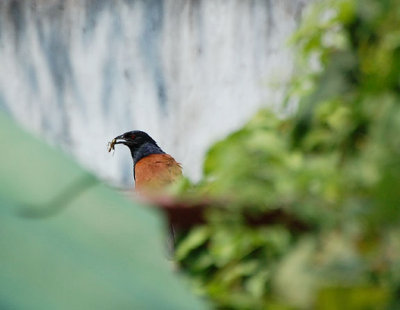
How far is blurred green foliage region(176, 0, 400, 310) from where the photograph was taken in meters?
1.05

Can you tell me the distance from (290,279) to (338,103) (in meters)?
0.33

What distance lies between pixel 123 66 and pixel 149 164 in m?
1.20

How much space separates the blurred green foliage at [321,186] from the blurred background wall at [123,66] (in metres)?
2.93

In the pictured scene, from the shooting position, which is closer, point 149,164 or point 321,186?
point 321,186

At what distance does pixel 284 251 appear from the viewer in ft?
3.84

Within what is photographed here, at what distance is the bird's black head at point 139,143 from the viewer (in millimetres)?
5682

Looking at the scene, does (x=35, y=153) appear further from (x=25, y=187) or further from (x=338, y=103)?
(x=338, y=103)

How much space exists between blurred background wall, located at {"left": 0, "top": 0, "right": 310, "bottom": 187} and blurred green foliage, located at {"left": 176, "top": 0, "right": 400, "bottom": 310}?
2.93 m

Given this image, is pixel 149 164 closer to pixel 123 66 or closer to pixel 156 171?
pixel 156 171

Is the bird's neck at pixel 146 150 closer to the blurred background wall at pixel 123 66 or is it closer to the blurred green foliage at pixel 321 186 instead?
the blurred background wall at pixel 123 66

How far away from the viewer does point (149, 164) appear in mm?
5852

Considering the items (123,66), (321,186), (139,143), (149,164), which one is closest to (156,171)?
(149,164)

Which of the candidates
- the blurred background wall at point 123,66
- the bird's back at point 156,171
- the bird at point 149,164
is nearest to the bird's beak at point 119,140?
the bird at point 149,164

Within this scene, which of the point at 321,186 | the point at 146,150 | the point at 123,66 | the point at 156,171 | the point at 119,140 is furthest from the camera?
the point at 146,150
